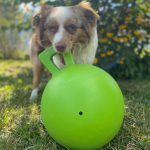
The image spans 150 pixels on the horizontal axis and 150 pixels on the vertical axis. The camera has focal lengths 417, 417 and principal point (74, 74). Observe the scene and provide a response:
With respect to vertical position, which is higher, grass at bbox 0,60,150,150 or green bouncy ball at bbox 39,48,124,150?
green bouncy ball at bbox 39,48,124,150

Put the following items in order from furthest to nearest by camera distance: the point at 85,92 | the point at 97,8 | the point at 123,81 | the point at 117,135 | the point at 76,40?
the point at 123,81 → the point at 97,8 → the point at 76,40 → the point at 117,135 → the point at 85,92

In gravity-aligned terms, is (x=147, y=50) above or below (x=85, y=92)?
below

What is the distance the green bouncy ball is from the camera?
3109 mm

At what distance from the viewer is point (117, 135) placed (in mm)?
3645

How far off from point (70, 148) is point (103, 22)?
13.0 feet

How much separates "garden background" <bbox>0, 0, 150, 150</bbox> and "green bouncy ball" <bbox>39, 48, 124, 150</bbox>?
10.5 inches

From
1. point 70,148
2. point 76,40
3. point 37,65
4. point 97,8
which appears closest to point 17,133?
point 70,148

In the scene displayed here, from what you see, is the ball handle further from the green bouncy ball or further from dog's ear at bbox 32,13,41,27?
dog's ear at bbox 32,13,41,27

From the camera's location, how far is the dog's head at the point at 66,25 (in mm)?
4273

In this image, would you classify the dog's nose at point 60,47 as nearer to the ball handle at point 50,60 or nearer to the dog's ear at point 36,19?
the ball handle at point 50,60

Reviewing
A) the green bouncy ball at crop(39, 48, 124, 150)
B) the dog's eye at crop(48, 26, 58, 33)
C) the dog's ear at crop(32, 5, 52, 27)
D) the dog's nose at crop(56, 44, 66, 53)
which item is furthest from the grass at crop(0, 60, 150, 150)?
the dog's ear at crop(32, 5, 52, 27)

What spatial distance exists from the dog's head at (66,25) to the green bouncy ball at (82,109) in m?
0.90

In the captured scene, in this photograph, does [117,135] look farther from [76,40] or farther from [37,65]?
[37,65]

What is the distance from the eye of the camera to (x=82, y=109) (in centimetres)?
310
